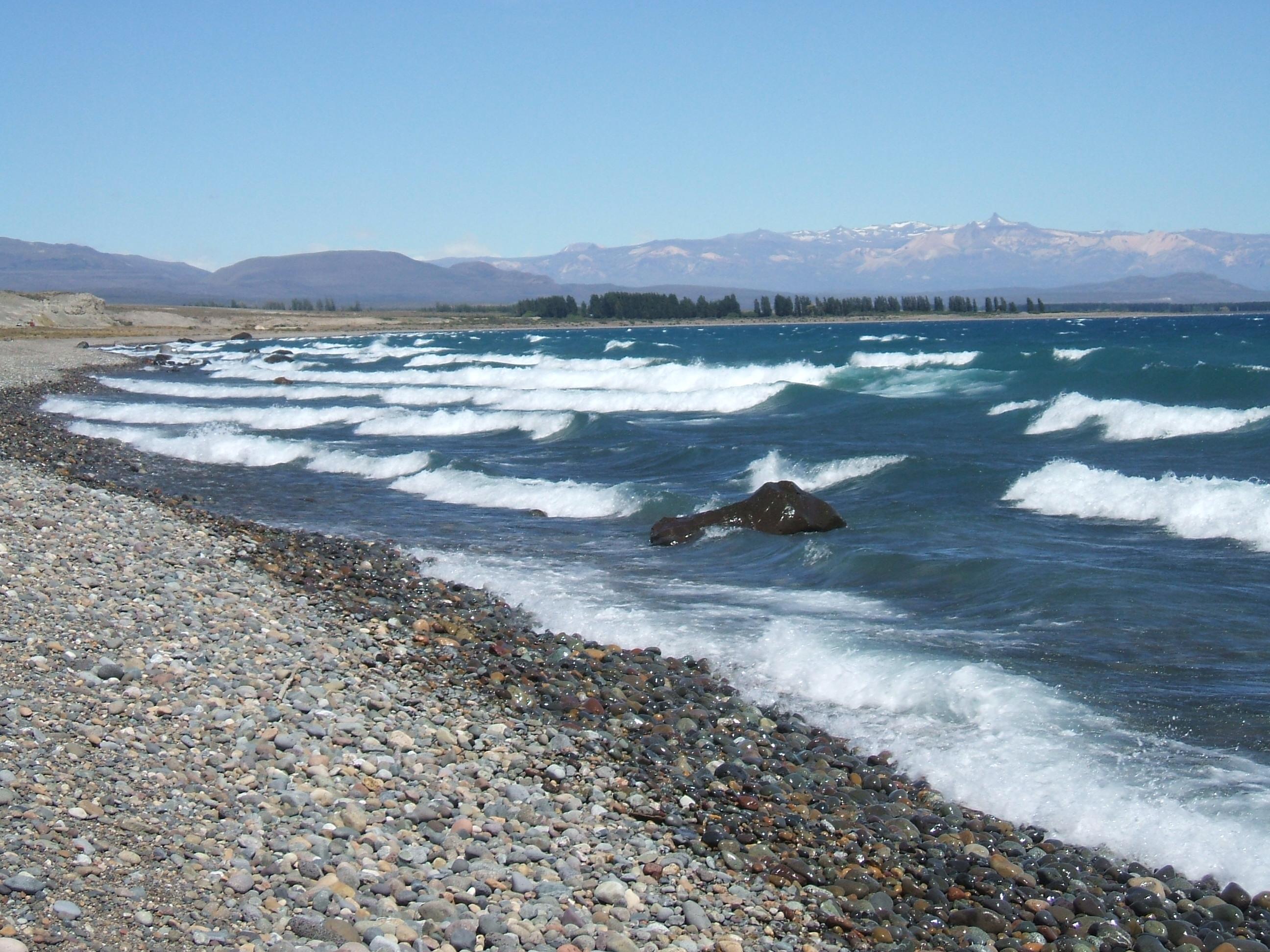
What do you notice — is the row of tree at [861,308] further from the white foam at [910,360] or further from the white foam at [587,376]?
the white foam at [587,376]

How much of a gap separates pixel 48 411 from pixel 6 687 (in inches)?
1041

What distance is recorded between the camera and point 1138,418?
81.0 ft

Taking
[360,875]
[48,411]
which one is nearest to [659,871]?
[360,875]

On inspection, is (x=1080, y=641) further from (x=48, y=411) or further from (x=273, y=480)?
(x=48, y=411)

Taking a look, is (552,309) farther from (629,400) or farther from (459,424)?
(459,424)

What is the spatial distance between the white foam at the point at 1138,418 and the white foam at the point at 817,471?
25.5 ft

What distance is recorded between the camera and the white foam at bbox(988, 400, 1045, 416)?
1124 inches

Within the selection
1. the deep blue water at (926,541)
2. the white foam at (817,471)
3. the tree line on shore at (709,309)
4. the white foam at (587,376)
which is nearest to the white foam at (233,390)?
the deep blue water at (926,541)

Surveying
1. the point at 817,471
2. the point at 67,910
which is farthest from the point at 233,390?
the point at 67,910

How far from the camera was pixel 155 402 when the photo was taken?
119 ft

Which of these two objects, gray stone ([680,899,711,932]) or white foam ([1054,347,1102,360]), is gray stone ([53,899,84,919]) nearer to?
gray stone ([680,899,711,932])

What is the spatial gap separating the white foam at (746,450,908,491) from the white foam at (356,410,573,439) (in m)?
8.70

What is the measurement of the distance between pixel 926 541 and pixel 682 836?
8700 mm

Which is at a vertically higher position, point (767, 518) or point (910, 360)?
point (910, 360)
